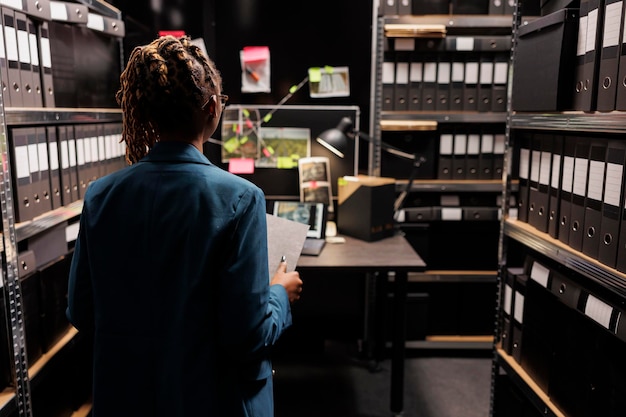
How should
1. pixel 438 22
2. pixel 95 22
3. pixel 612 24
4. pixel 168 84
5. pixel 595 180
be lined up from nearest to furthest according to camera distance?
pixel 168 84, pixel 612 24, pixel 595 180, pixel 95 22, pixel 438 22

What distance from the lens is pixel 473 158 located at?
296 centimetres

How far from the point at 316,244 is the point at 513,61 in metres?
1.05

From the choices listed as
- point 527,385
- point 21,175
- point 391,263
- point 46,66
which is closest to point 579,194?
point 527,385

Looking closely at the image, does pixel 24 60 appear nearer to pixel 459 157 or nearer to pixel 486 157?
pixel 459 157

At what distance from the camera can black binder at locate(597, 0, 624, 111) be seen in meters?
1.26

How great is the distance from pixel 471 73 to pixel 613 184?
1.67 m

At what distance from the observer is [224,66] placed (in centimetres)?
303

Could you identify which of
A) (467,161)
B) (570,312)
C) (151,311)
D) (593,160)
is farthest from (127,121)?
(467,161)

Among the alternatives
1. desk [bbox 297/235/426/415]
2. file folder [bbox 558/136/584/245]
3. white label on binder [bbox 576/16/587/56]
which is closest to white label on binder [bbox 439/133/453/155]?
desk [bbox 297/235/426/415]

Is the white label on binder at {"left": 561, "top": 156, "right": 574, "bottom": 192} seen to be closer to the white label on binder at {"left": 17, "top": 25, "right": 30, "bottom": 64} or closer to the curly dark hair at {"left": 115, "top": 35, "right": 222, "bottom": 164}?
the curly dark hair at {"left": 115, "top": 35, "right": 222, "bottom": 164}

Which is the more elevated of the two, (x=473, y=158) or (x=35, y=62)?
(x=35, y=62)

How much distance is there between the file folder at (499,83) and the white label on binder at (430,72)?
0.31 metres

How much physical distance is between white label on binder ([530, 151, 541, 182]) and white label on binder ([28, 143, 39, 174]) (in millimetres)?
1633

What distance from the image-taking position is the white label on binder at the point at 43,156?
181 centimetres
